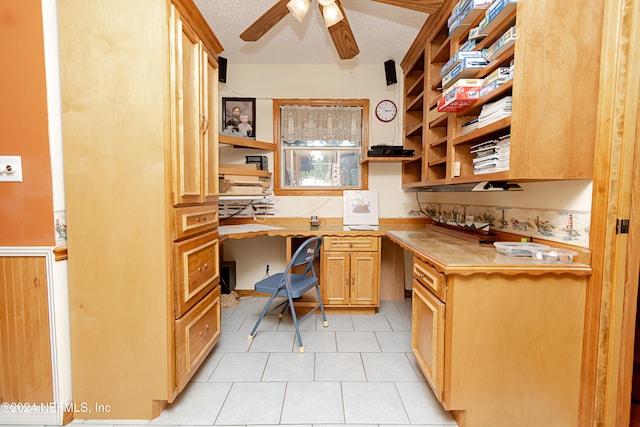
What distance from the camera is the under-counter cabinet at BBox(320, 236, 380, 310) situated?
8.57 ft

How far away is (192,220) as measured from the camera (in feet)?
5.22

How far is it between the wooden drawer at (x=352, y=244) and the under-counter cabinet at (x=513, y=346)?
1277 millimetres

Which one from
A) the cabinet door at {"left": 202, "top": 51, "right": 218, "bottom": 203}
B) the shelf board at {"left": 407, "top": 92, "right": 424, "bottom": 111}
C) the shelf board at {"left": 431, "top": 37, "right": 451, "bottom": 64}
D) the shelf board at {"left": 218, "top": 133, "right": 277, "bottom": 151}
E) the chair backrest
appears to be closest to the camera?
the cabinet door at {"left": 202, "top": 51, "right": 218, "bottom": 203}

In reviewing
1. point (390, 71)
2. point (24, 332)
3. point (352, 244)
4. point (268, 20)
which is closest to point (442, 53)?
point (390, 71)

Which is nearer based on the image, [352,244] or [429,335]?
[429,335]

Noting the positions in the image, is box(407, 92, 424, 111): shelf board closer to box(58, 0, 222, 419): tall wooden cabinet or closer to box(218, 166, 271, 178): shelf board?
box(218, 166, 271, 178): shelf board

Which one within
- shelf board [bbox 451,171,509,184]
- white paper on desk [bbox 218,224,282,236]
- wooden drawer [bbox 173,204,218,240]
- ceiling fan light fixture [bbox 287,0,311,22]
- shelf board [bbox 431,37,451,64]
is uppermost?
shelf board [bbox 431,37,451,64]

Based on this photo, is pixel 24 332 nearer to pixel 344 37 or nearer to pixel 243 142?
pixel 243 142

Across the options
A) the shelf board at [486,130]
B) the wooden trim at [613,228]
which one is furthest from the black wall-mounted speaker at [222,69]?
the wooden trim at [613,228]

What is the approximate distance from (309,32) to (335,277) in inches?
88.1

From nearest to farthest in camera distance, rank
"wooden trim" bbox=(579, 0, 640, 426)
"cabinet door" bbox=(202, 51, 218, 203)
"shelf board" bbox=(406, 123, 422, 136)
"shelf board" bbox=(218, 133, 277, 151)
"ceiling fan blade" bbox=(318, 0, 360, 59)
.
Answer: "wooden trim" bbox=(579, 0, 640, 426) → "cabinet door" bbox=(202, 51, 218, 203) → "ceiling fan blade" bbox=(318, 0, 360, 59) → "shelf board" bbox=(218, 133, 277, 151) → "shelf board" bbox=(406, 123, 422, 136)

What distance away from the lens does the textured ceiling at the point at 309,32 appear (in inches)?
83.8

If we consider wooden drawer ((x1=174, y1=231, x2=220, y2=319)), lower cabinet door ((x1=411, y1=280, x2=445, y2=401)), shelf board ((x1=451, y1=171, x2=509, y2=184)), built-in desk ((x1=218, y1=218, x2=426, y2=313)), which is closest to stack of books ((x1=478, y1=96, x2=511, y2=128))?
shelf board ((x1=451, y1=171, x2=509, y2=184))

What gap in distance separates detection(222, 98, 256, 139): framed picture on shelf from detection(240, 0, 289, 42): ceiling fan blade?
44.5 inches
